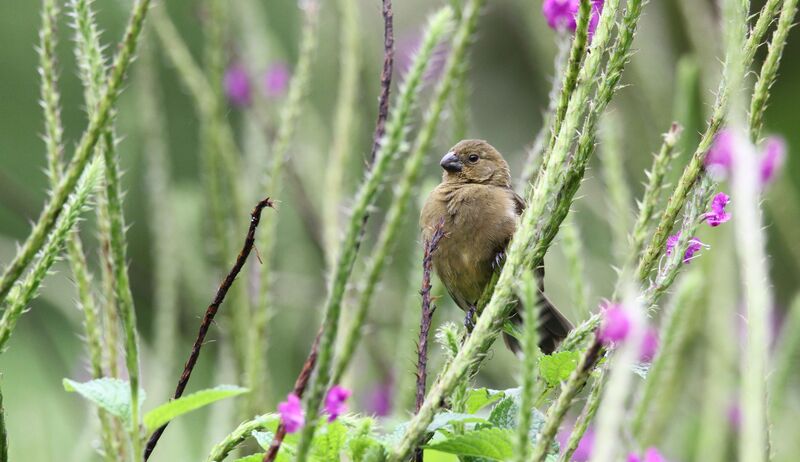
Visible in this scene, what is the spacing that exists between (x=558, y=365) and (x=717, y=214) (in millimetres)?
313

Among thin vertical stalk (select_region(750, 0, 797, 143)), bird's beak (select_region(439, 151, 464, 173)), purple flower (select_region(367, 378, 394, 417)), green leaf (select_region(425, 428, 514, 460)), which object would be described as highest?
bird's beak (select_region(439, 151, 464, 173))

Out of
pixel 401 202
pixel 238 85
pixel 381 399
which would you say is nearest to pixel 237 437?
pixel 401 202

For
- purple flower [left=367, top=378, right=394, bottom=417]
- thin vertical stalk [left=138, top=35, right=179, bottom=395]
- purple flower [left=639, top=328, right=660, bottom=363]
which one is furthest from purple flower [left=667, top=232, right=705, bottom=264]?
purple flower [left=367, top=378, right=394, bottom=417]

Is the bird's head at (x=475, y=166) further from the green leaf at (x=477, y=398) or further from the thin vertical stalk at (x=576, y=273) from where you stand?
the green leaf at (x=477, y=398)

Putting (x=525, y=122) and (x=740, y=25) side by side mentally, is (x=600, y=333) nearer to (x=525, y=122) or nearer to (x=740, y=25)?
(x=740, y=25)

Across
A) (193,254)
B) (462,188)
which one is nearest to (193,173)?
(193,254)

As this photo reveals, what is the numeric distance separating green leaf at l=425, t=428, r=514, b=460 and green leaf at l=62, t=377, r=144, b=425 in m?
0.35

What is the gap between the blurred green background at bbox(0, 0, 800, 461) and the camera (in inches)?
128

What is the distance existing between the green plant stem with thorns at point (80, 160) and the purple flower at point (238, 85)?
2157 millimetres

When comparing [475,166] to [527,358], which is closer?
[527,358]

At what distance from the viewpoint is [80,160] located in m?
1.17

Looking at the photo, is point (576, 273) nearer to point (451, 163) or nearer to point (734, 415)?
point (451, 163)

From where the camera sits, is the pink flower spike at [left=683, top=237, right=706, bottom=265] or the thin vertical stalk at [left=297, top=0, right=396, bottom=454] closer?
the thin vertical stalk at [left=297, top=0, right=396, bottom=454]

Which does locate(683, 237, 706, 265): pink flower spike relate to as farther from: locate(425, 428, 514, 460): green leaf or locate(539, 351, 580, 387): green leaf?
A: locate(425, 428, 514, 460): green leaf
